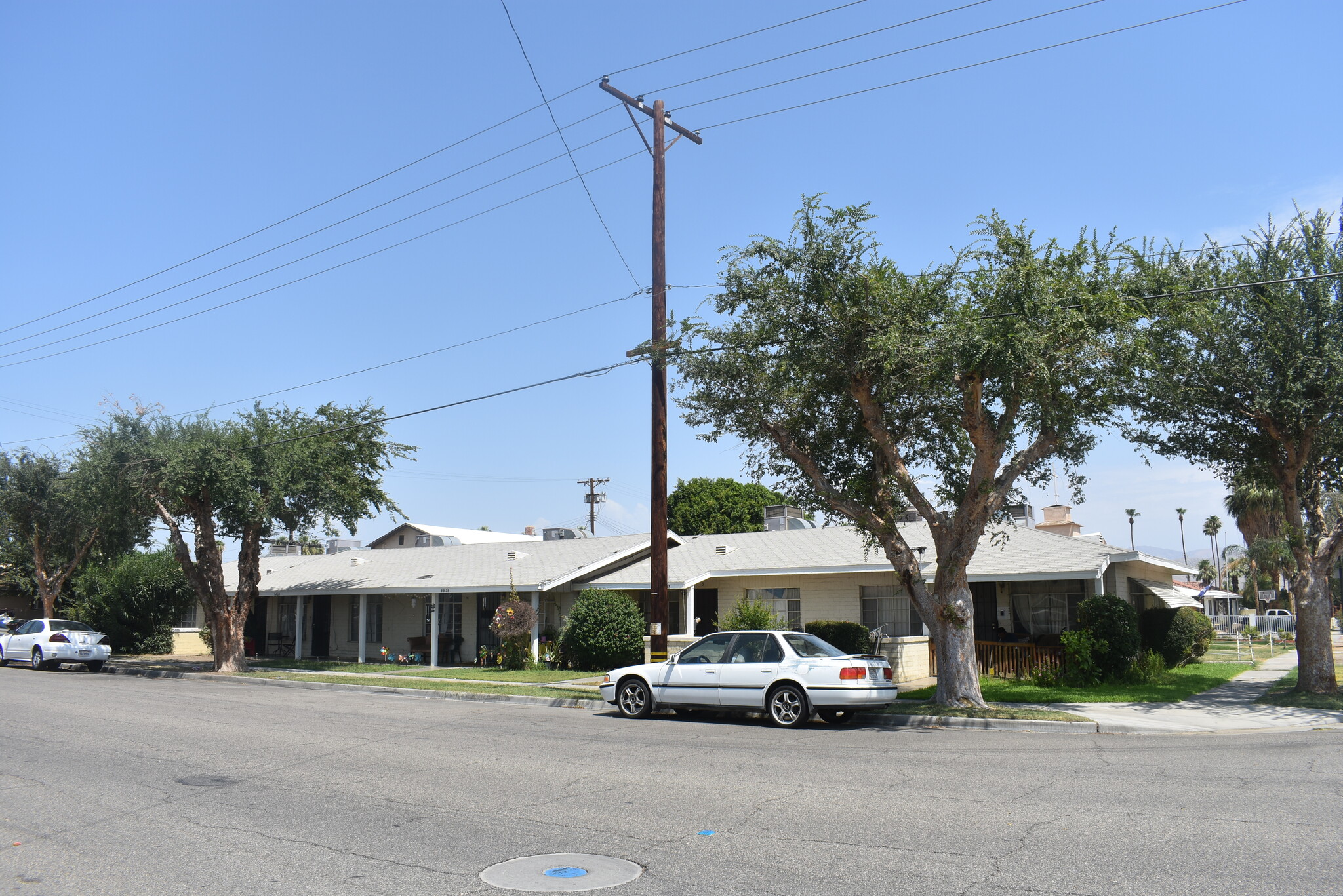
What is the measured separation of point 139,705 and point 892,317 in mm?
15870

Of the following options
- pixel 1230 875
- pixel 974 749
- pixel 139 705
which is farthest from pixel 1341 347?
pixel 139 705

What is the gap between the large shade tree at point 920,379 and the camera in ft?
48.0

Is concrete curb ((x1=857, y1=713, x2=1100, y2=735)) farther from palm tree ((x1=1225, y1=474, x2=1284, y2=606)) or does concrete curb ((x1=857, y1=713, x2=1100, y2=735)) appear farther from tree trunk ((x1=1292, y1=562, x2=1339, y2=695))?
palm tree ((x1=1225, y1=474, x2=1284, y2=606))

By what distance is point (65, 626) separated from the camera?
2933 centimetres

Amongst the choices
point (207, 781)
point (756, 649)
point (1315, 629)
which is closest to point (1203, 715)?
point (1315, 629)

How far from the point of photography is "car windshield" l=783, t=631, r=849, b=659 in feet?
48.5

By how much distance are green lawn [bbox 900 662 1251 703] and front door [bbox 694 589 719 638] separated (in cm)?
901

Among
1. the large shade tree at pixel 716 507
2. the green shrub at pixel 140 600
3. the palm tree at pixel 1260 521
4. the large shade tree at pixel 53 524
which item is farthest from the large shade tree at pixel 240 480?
the palm tree at pixel 1260 521

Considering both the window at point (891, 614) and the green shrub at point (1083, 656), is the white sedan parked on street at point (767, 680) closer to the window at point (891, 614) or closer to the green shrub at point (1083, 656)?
the green shrub at point (1083, 656)

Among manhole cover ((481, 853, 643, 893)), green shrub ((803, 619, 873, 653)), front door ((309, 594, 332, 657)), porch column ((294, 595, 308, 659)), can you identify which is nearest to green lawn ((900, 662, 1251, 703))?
green shrub ((803, 619, 873, 653))

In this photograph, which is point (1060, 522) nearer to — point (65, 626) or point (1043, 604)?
point (1043, 604)

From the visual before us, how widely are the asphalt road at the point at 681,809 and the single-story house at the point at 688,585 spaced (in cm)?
1049

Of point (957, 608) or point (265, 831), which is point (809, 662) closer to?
point (957, 608)

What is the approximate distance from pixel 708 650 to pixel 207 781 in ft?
26.1
